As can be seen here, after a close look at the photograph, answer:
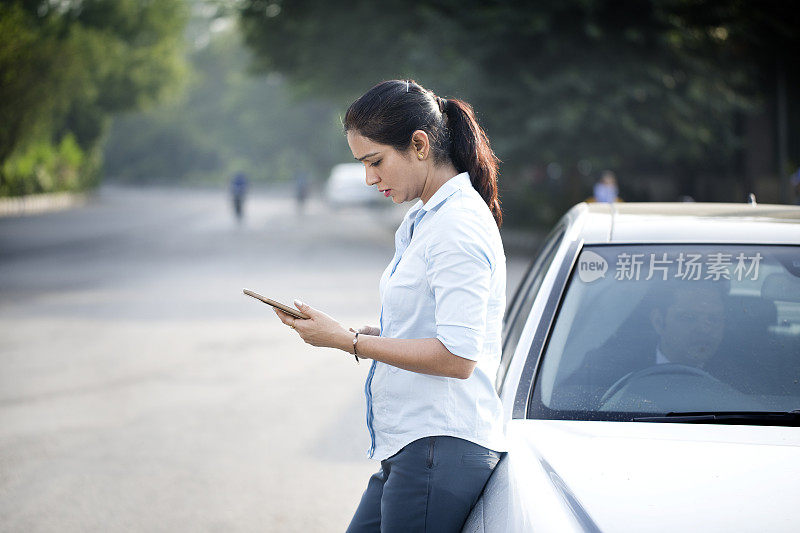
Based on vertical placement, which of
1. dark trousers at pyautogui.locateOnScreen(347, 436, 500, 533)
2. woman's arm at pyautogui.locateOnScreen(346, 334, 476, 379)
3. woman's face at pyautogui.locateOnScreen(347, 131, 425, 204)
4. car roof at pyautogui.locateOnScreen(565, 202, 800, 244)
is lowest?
dark trousers at pyautogui.locateOnScreen(347, 436, 500, 533)

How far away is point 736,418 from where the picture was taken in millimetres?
2617

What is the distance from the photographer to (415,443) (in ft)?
7.31

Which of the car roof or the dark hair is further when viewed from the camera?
the car roof

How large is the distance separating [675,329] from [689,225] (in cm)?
36

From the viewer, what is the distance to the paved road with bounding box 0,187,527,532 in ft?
16.1

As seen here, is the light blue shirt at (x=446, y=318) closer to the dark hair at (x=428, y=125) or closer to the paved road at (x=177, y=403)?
the dark hair at (x=428, y=125)

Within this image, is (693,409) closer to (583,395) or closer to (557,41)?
(583,395)

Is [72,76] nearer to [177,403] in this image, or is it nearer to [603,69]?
[603,69]

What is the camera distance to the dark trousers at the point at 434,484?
2223mm

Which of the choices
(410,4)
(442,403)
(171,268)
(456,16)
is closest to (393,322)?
(442,403)

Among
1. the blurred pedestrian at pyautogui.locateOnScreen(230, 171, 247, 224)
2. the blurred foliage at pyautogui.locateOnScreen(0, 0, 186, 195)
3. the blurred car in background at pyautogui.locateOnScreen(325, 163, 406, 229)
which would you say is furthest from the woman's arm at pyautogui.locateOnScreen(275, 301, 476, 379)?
the blurred car in background at pyautogui.locateOnScreen(325, 163, 406, 229)

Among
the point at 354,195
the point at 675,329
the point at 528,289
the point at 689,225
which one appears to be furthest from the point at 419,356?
→ the point at 354,195

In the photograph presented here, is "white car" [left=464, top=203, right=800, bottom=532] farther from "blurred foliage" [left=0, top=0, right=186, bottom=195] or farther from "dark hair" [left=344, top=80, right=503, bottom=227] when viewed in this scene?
"blurred foliage" [left=0, top=0, right=186, bottom=195]

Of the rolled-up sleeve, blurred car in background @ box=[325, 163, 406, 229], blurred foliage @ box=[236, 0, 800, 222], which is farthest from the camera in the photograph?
blurred car in background @ box=[325, 163, 406, 229]
